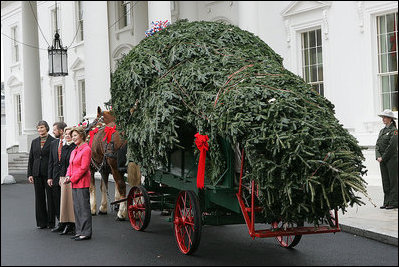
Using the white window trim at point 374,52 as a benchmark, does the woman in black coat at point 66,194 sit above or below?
below

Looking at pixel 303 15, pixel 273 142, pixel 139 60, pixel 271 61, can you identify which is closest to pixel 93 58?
pixel 303 15

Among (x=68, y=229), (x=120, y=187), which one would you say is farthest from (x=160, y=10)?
(x=68, y=229)

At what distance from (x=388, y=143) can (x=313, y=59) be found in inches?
251

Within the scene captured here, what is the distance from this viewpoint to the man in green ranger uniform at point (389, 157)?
11016 millimetres

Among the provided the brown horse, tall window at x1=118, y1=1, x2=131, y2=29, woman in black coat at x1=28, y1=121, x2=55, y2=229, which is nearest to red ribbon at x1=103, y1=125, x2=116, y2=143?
the brown horse

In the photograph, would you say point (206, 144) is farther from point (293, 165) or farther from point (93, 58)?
point (93, 58)

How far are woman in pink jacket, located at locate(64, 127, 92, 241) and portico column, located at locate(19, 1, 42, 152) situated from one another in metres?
19.2

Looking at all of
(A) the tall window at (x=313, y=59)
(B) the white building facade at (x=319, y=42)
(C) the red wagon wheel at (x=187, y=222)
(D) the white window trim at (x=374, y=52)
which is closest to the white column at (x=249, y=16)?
(B) the white building facade at (x=319, y=42)

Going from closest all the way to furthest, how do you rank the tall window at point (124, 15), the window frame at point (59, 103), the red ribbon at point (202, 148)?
the red ribbon at point (202, 148) → the tall window at point (124, 15) → the window frame at point (59, 103)

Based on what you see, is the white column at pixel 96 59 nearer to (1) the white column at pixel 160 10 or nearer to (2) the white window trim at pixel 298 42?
(1) the white column at pixel 160 10

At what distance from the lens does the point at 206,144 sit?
6707 millimetres

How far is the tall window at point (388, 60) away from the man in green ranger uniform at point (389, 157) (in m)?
3.82

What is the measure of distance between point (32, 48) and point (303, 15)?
15653 mm

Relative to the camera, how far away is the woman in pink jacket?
28.2 feet
